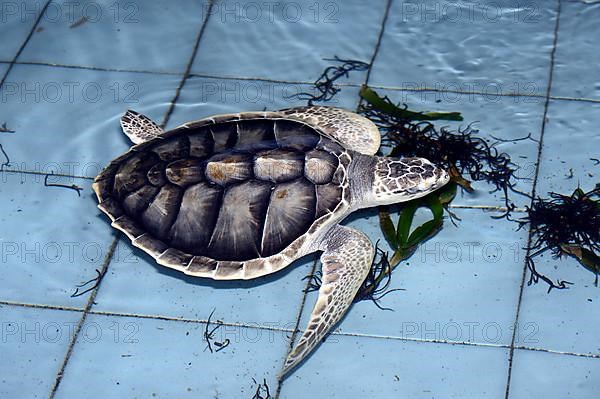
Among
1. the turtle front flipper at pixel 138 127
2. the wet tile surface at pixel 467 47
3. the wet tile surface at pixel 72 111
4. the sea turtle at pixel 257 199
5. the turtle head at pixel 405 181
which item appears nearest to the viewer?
the sea turtle at pixel 257 199

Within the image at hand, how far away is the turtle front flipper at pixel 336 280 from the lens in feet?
11.1

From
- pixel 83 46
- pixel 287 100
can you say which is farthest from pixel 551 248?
pixel 83 46

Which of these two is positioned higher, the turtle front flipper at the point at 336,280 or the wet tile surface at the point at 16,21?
the wet tile surface at the point at 16,21

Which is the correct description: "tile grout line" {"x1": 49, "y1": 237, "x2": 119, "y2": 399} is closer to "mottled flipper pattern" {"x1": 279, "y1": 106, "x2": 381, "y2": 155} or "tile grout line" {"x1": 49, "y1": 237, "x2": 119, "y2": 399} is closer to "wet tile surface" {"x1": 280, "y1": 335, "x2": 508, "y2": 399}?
"wet tile surface" {"x1": 280, "y1": 335, "x2": 508, "y2": 399}

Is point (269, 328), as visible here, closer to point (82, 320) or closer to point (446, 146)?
point (82, 320)

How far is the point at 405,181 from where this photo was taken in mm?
3805

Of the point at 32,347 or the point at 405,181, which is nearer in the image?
A: the point at 32,347

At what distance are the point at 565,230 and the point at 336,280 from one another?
3.64 feet

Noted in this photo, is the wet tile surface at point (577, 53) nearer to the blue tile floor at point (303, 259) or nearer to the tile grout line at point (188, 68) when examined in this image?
the blue tile floor at point (303, 259)

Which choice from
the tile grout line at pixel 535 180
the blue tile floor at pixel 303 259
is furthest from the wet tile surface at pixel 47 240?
the tile grout line at pixel 535 180

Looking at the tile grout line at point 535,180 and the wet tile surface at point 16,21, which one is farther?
the wet tile surface at point 16,21

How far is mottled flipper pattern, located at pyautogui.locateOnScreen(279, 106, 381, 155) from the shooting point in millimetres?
4098

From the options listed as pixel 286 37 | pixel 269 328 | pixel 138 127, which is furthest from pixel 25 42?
pixel 269 328

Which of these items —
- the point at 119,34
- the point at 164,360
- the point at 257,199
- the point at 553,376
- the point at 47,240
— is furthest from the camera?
the point at 119,34
